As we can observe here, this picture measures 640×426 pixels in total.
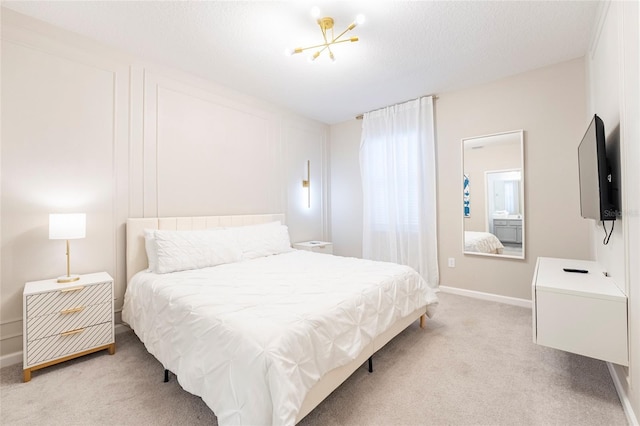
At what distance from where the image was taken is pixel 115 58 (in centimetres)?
268

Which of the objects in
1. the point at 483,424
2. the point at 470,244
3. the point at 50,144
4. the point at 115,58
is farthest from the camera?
the point at 470,244

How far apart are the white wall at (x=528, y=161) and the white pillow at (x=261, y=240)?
7.30 ft

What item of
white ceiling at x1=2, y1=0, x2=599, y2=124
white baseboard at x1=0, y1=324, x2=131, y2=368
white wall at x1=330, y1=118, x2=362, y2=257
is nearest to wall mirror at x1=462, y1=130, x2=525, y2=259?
white ceiling at x1=2, y1=0, x2=599, y2=124

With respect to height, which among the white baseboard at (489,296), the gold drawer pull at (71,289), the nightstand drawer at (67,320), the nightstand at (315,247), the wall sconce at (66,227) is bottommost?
the white baseboard at (489,296)

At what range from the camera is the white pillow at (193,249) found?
8.34 ft

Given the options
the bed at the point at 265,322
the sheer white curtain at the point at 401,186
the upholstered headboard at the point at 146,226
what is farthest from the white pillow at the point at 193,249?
the sheer white curtain at the point at 401,186

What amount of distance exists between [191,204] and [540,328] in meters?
3.37

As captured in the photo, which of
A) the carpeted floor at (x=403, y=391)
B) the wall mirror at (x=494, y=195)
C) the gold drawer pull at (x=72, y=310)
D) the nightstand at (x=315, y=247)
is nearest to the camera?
the carpeted floor at (x=403, y=391)

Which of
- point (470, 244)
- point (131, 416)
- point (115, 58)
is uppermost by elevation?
Result: point (115, 58)

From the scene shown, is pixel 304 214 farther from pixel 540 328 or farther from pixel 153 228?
pixel 540 328

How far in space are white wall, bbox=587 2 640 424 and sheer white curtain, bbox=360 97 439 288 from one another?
195 cm

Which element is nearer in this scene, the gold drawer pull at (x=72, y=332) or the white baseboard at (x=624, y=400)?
the white baseboard at (x=624, y=400)

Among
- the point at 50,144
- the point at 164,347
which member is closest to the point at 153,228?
the point at 50,144

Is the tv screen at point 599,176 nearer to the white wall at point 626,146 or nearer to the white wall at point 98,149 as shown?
the white wall at point 626,146
